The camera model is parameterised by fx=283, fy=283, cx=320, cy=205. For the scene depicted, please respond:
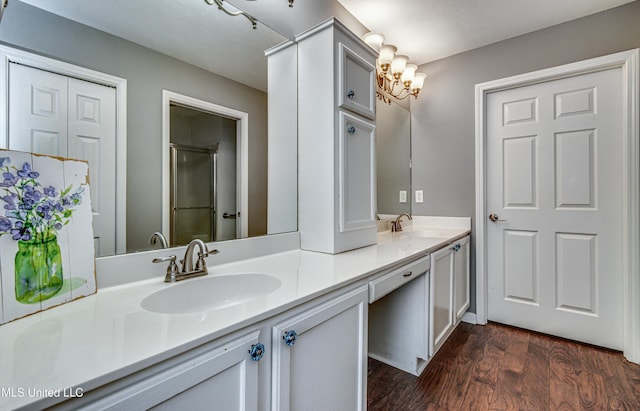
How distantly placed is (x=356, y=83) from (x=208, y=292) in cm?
129

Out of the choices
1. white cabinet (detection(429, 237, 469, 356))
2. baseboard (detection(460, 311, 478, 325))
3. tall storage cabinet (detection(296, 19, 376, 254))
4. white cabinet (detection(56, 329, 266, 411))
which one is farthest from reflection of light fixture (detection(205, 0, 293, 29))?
baseboard (detection(460, 311, 478, 325))

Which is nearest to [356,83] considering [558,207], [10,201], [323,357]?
[323,357]

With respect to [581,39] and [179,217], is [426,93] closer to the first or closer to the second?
[581,39]

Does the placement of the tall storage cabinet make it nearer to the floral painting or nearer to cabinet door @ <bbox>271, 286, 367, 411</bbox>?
cabinet door @ <bbox>271, 286, 367, 411</bbox>

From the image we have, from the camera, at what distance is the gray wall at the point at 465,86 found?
1955 millimetres

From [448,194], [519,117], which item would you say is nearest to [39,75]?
[448,194]

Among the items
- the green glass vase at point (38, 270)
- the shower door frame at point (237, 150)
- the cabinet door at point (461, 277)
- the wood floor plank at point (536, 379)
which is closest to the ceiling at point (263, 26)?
the shower door frame at point (237, 150)

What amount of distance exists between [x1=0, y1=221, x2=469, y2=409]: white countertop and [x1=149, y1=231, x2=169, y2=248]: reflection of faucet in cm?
13

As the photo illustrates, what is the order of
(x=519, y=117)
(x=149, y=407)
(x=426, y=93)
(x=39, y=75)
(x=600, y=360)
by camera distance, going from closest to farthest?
(x=149, y=407)
(x=39, y=75)
(x=600, y=360)
(x=519, y=117)
(x=426, y=93)

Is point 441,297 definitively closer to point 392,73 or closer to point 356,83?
point 356,83

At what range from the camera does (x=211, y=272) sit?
3.60ft

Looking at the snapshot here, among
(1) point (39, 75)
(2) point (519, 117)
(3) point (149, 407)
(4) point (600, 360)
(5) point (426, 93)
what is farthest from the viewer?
(5) point (426, 93)

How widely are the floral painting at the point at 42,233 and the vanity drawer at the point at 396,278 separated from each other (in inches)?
37.7

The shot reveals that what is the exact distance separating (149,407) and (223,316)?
208mm
